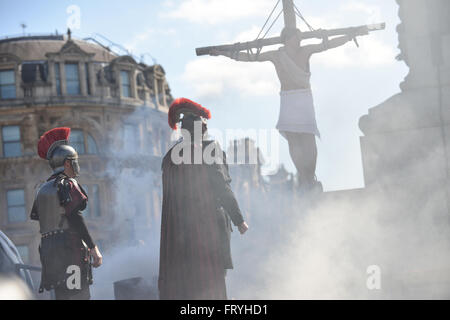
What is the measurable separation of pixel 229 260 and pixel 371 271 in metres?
2.12

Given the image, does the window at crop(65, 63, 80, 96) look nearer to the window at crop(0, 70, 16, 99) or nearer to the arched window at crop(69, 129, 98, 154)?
the arched window at crop(69, 129, 98, 154)

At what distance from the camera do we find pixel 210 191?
219 inches

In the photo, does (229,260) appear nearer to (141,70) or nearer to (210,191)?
(210,191)

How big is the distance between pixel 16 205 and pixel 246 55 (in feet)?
92.4

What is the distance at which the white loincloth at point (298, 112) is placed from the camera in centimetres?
753

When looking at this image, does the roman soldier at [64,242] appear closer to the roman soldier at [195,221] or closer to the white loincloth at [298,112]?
the roman soldier at [195,221]

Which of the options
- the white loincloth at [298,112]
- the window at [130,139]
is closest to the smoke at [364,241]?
the white loincloth at [298,112]

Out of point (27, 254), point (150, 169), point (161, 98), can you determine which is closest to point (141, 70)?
point (161, 98)

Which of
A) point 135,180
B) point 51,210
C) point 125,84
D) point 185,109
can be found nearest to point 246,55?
point 185,109

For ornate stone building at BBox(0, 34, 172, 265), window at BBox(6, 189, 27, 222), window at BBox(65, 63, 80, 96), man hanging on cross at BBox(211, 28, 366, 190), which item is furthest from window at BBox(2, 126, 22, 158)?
man hanging on cross at BBox(211, 28, 366, 190)

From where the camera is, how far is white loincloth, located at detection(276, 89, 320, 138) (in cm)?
753

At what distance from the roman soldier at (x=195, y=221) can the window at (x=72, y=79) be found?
101ft

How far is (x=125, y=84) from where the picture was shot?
37.3 m
